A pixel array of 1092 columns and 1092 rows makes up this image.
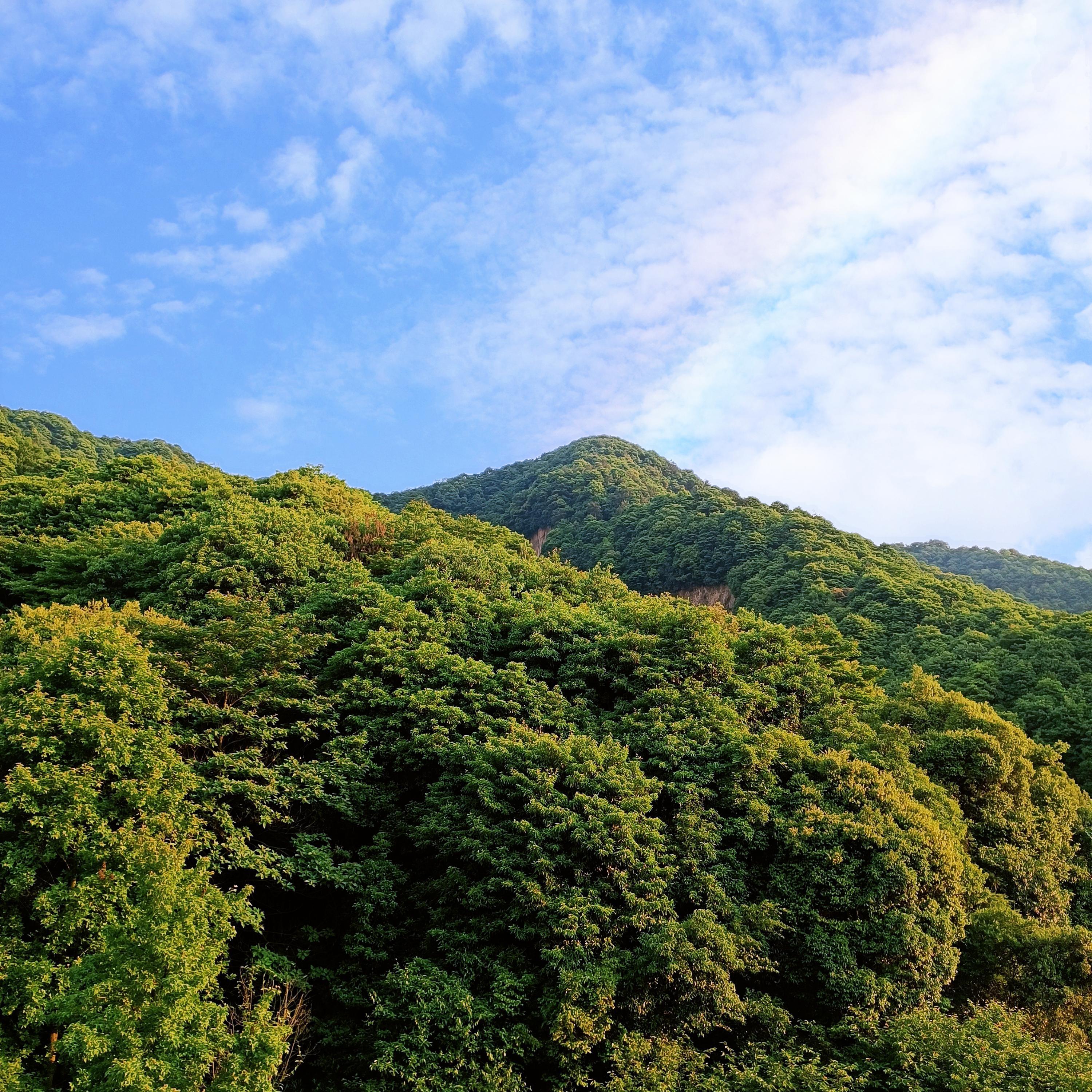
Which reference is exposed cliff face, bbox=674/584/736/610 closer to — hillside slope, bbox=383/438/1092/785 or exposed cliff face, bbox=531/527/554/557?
hillside slope, bbox=383/438/1092/785

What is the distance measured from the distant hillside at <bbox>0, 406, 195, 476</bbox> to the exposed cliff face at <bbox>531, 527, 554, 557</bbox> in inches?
994

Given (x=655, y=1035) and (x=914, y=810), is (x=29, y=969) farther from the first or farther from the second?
(x=914, y=810)

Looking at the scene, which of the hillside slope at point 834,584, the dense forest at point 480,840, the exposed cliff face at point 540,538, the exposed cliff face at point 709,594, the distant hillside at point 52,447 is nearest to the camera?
the dense forest at point 480,840

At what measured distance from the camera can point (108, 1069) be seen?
8.69m

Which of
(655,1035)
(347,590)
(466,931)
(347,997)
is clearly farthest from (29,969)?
(347,590)

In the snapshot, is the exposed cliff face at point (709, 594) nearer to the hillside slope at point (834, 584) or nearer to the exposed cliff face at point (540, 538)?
the hillside slope at point (834, 584)

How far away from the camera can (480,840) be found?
48.5ft

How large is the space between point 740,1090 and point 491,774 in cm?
644

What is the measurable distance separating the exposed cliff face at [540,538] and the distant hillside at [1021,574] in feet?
94.9

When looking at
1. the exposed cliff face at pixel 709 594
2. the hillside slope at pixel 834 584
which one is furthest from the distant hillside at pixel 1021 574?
the exposed cliff face at pixel 709 594

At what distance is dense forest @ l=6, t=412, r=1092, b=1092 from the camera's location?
10.8m

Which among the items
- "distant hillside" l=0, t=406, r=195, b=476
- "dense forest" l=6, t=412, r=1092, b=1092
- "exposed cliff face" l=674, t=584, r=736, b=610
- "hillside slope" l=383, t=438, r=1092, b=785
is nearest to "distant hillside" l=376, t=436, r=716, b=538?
"hillside slope" l=383, t=438, r=1092, b=785

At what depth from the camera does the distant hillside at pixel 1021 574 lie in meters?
53.3

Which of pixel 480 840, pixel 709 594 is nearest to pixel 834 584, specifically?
pixel 709 594
